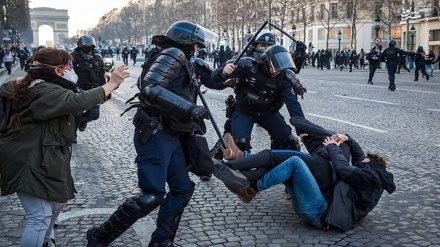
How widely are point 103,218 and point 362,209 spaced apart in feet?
7.48

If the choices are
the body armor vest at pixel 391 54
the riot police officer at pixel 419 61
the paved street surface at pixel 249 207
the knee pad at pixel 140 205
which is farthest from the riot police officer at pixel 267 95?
the riot police officer at pixel 419 61

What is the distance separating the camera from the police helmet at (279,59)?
18.4 ft

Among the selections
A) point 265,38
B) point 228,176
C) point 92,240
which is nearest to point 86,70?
point 265,38

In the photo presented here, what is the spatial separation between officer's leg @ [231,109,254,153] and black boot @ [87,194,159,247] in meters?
2.42

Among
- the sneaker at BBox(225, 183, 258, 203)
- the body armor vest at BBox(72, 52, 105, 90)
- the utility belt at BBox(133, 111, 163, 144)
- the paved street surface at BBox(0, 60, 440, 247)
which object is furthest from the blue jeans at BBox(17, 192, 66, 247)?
the body armor vest at BBox(72, 52, 105, 90)

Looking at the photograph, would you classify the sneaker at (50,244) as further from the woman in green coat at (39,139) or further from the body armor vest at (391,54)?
the body armor vest at (391,54)

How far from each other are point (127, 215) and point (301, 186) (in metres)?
1.61

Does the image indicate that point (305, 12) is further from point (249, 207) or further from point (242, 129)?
point (249, 207)

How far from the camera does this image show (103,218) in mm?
5117

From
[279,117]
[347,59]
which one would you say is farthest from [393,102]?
[347,59]

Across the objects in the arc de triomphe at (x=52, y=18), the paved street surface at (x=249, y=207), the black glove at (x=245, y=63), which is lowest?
the paved street surface at (x=249, y=207)

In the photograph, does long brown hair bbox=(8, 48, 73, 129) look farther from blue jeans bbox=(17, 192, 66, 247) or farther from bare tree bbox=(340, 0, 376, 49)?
bare tree bbox=(340, 0, 376, 49)

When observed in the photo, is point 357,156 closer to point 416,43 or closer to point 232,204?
point 232,204

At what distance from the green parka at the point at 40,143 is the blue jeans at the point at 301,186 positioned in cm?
187
